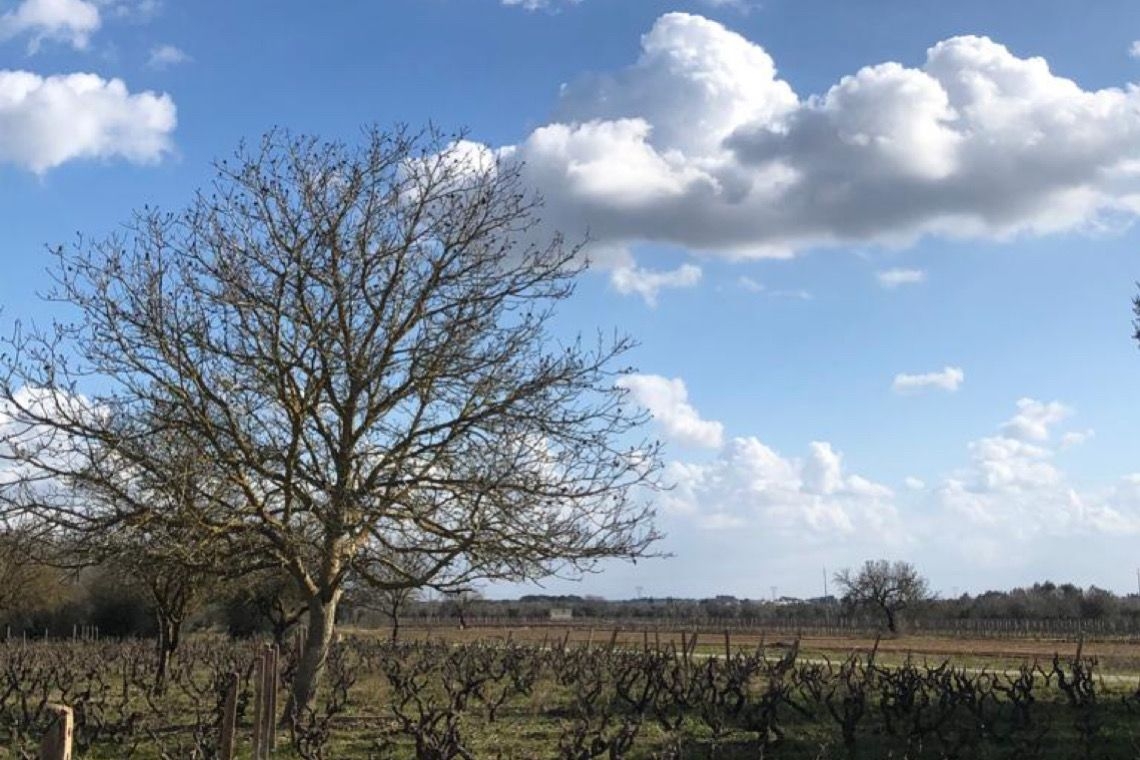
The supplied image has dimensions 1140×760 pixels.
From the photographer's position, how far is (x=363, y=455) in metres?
14.7

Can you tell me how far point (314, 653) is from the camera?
14906 mm

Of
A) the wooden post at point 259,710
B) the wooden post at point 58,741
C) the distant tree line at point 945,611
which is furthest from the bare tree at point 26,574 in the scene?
the distant tree line at point 945,611

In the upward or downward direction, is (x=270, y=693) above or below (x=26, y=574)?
below

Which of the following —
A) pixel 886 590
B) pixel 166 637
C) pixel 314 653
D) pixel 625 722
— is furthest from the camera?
pixel 886 590

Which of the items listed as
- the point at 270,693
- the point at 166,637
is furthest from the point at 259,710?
the point at 166,637

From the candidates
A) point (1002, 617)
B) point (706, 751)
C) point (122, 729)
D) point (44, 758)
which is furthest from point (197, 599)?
point (1002, 617)

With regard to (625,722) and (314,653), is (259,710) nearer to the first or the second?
(314,653)

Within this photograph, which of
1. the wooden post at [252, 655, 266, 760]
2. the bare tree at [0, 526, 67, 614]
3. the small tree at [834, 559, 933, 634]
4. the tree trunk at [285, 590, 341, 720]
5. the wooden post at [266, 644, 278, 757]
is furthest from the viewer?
the small tree at [834, 559, 933, 634]

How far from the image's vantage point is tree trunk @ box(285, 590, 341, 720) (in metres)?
14.7

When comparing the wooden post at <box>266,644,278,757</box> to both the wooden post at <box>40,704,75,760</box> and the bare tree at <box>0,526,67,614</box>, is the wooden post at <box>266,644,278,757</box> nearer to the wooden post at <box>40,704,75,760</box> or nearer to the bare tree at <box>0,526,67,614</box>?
the bare tree at <box>0,526,67,614</box>

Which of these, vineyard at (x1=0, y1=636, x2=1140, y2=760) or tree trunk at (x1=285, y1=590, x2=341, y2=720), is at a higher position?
tree trunk at (x1=285, y1=590, x2=341, y2=720)

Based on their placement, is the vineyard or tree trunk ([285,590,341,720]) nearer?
the vineyard

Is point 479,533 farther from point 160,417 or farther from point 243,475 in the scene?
point 160,417

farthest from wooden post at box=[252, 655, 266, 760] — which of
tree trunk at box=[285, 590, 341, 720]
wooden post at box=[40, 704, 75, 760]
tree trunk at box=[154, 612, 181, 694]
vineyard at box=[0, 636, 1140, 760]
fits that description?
tree trunk at box=[154, 612, 181, 694]
